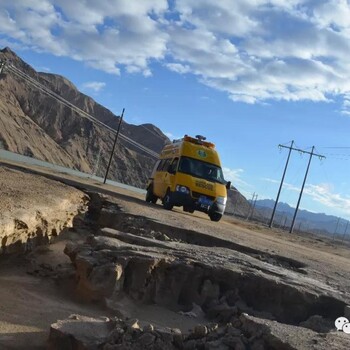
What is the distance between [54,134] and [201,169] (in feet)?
333

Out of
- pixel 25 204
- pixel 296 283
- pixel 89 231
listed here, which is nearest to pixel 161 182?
pixel 89 231

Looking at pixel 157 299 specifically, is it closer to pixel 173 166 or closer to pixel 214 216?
pixel 173 166

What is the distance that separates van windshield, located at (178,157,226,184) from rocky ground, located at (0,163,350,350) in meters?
9.64

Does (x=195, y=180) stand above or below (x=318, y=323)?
above

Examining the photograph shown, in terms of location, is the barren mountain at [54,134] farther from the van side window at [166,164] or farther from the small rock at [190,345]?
the small rock at [190,345]

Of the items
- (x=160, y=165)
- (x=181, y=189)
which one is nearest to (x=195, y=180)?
(x=181, y=189)

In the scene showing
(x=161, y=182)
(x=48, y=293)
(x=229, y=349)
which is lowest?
(x=48, y=293)

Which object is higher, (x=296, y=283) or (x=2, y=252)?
(x=296, y=283)

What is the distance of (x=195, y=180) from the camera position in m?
19.8

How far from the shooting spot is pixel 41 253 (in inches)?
378

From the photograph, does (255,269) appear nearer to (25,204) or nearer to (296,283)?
(296,283)

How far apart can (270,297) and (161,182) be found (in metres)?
13.7

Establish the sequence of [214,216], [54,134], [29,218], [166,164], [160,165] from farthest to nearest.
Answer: [54,134], [160,165], [166,164], [214,216], [29,218]

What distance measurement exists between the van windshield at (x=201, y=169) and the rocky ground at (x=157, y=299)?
379 inches
